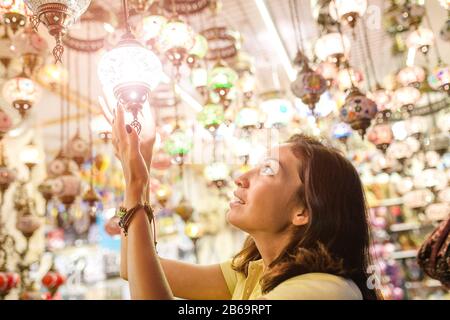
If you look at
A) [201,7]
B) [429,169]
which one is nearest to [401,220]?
[429,169]

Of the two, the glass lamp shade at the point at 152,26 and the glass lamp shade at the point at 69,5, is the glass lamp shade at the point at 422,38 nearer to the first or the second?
the glass lamp shade at the point at 152,26

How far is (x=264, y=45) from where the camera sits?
19.1ft

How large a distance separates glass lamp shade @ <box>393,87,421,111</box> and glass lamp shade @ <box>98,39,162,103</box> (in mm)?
3310

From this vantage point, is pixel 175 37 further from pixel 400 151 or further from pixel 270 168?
pixel 400 151

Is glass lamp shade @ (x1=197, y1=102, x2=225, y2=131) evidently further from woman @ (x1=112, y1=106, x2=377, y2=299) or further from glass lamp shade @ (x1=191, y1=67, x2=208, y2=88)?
woman @ (x1=112, y1=106, x2=377, y2=299)

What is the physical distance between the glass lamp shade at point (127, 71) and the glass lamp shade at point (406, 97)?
3.31 m

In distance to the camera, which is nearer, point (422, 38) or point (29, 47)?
point (29, 47)

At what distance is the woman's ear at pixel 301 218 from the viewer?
1.34 metres

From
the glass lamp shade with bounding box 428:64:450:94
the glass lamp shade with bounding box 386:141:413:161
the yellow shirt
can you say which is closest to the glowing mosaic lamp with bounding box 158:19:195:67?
the glass lamp shade with bounding box 428:64:450:94

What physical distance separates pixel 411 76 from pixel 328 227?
11.6 ft

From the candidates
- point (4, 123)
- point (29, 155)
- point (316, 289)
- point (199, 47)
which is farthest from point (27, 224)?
point (316, 289)
